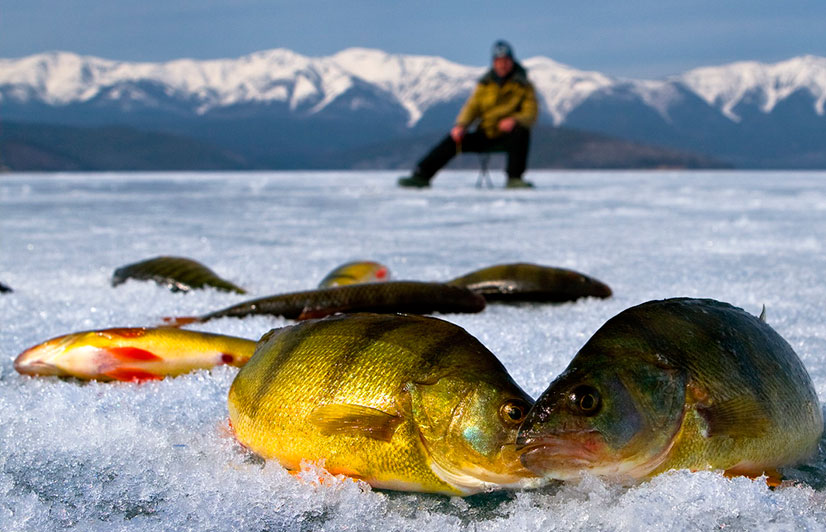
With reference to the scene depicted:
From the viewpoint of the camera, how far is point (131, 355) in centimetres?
223

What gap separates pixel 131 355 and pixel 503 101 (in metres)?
12.1

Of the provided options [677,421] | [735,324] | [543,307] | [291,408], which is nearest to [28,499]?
[291,408]

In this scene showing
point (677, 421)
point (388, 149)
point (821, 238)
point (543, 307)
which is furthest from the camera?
point (388, 149)

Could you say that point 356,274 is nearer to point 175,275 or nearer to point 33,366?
point 175,275

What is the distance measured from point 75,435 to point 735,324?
136 centimetres

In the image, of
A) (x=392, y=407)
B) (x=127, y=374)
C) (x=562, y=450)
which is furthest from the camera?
(x=127, y=374)

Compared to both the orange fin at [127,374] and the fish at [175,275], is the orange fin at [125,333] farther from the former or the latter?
the fish at [175,275]

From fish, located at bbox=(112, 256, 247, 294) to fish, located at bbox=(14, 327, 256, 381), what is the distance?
1518 mm

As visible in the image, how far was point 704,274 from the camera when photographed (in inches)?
162

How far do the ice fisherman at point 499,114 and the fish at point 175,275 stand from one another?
9.42 metres

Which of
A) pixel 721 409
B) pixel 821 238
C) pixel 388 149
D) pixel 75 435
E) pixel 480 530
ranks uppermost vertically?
pixel 721 409

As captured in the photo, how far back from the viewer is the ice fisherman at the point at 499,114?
13.4 meters

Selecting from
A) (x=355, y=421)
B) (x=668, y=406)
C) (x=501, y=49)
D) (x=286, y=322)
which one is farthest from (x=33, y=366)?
(x=501, y=49)

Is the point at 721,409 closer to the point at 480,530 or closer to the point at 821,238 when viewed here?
the point at 480,530
